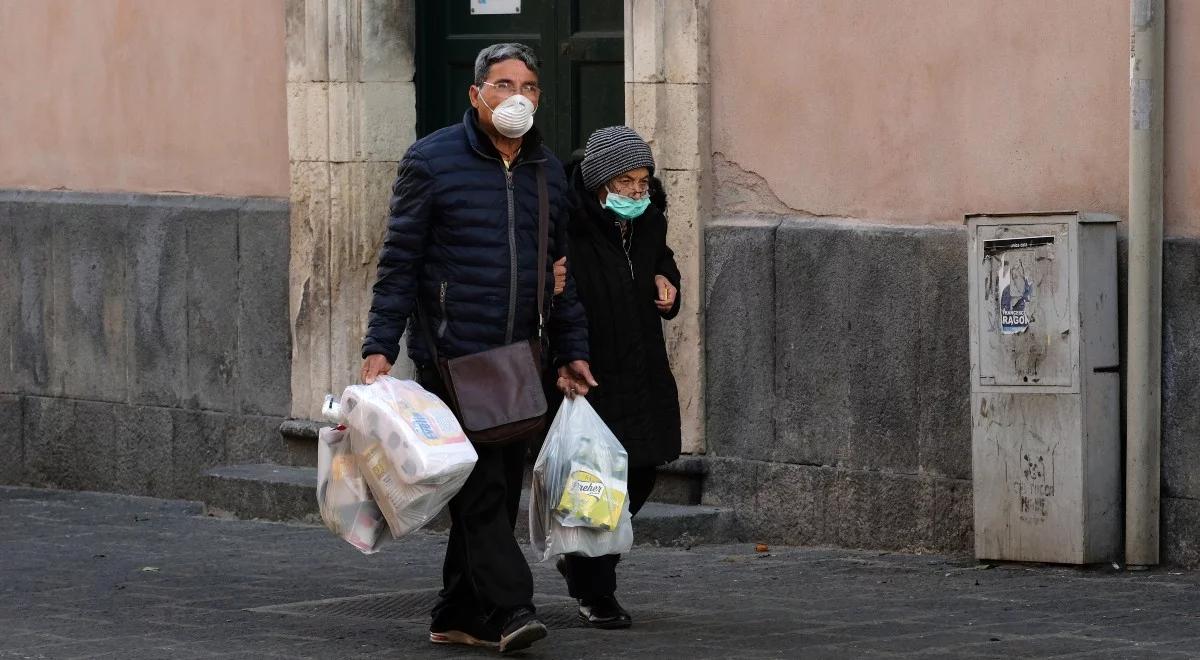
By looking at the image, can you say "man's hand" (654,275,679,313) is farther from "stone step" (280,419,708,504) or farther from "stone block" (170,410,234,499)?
"stone block" (170,410,234,499)

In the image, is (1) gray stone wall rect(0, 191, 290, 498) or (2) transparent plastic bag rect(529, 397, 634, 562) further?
A: (1) gray stone wall rect(0, 191, 290, 498)

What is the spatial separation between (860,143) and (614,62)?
140cm

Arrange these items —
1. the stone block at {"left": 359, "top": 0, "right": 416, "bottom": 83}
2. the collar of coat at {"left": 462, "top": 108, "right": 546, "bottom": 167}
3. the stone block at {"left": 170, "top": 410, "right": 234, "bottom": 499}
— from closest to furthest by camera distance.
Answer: the collar of coat at {"left": 462, "top": 108, "right": 546, "bottom": 167} < the stone block at {"left": 359, "top": 0, "right": 416, "bottom": 83} < the stone block at {"left": 170, "top": 410, "right": 234, "bottom": 499}

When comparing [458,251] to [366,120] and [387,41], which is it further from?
[387,41]

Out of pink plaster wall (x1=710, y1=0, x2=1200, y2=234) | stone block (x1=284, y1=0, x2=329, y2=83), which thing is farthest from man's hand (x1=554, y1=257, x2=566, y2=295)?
stone block (x1=284, y1=0, x2=329, y2=83)

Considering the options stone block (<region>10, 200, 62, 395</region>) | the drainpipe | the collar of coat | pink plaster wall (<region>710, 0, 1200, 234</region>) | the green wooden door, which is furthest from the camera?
stone block (<region>10, 200, 62, 395</region>)

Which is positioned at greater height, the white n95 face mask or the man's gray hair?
the man's gray hair

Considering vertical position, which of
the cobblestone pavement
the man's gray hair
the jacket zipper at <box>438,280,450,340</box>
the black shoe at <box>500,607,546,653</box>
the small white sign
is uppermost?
the small white sign

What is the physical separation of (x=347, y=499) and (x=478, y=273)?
72 centimetres

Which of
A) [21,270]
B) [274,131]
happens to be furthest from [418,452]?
[21,270]

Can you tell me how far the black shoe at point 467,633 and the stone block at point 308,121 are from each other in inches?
146

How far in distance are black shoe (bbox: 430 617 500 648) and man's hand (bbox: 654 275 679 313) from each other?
1.12 meters

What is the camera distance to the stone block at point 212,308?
34.6 feet

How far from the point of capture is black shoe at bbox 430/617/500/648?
6711mm
